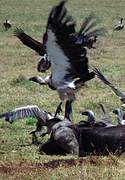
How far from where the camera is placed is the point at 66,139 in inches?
344

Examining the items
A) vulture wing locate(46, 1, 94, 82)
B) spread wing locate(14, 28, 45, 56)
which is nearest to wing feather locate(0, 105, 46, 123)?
vulture wing locate(46, 1, 94, 82)

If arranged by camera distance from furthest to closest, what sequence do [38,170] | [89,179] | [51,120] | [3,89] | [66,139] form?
[3,89], [51,120], [66,139], [38,170], [89,179]

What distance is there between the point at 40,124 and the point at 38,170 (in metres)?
2.20

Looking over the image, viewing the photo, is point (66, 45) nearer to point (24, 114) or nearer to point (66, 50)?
point (66, 50)

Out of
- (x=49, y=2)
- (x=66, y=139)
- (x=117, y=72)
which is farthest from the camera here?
(x=49, y=2)

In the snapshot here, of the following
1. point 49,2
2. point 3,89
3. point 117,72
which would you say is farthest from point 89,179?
point 49,2

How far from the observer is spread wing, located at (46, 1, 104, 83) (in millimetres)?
8773

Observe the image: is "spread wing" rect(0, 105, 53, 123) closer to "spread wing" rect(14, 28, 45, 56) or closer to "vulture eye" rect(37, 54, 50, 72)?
"vulture eye" rect(37, 54, 50, 72)

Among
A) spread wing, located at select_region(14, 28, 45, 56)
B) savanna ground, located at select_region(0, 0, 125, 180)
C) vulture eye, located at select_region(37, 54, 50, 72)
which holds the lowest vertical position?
savanna ground, located at select_region(0, 0, 125, 180)

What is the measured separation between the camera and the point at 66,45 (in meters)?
9.11

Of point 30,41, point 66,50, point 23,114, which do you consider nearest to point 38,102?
point 30,41

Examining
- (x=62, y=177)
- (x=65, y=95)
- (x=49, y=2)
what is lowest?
(x=62, y=177)

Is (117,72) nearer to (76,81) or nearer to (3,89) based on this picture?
(3,89)

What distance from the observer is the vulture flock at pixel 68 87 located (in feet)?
28.4
